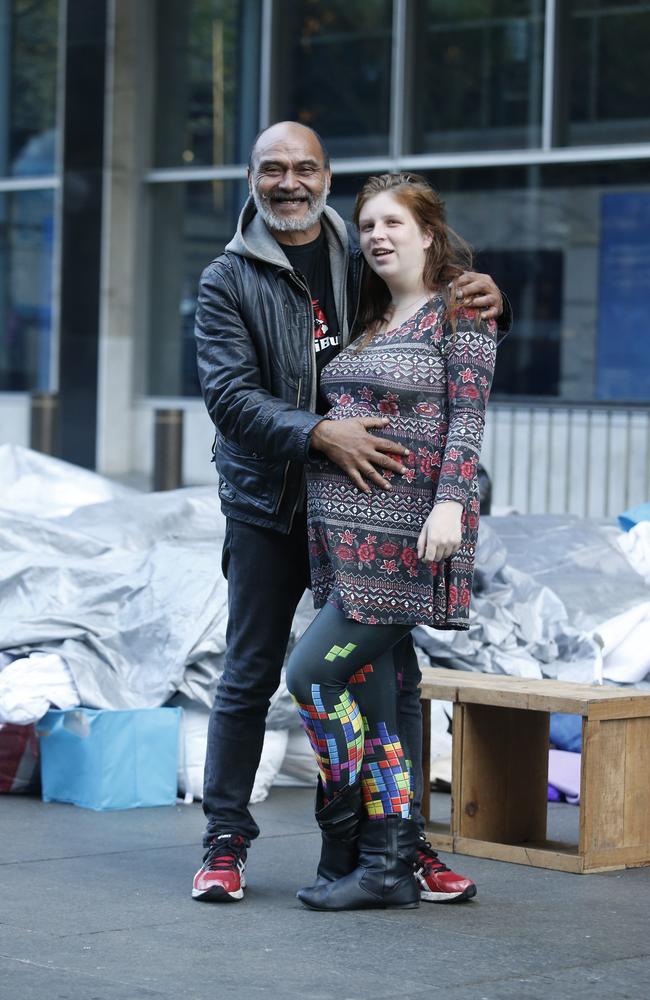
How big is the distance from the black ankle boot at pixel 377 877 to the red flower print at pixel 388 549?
2.18ft

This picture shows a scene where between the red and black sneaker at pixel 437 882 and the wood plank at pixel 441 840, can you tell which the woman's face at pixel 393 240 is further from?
the wood plank at pixel 441 840

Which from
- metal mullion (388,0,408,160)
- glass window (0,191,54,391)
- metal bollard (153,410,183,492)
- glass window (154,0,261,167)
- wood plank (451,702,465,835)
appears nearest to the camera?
wood plank (451,702,465,835)

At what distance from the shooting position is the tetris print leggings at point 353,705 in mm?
3973

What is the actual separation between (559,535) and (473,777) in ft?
10.1

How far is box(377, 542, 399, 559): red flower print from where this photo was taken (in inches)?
155

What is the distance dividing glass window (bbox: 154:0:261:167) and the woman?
36.8ft

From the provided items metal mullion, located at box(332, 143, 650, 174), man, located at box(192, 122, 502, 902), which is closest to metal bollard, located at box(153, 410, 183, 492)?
metal mullion, located at box(332, 143, 650, 174)

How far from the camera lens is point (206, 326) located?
166 inches

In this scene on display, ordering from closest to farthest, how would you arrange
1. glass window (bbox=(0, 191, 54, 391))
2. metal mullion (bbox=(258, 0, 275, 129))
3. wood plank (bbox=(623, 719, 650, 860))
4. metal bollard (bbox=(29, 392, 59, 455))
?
wood plank (bbox=(623, 719, 650, 860)) → metal bollard (bbox=(29, 392, 59, 455)) → metal mullion (bbox=(258, 0, 275, 129)) → glass window (bbox=(0, 191, 54, 391))

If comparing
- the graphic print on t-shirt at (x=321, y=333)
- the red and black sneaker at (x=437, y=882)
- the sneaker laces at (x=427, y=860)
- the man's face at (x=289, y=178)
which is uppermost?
the man's face at (x=289, y=178)

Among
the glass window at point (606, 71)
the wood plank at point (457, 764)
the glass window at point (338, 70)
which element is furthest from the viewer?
the glass window at point (338, 70)

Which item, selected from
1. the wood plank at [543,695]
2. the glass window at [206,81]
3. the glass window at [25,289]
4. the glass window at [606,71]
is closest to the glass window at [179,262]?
the glass window at [206,81]

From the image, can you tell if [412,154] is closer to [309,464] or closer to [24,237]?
[24,237]

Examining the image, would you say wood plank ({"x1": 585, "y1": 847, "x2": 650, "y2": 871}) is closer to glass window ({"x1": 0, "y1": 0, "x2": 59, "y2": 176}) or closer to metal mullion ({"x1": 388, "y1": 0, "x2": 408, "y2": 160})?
metal mullion ({"x1": 388, "y1": 0, "x2": 408, "y2": 160})
